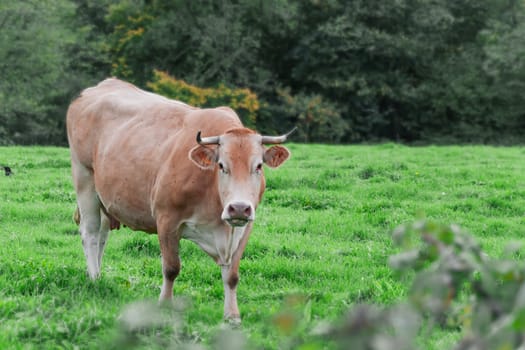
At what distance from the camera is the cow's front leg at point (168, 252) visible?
5914 mm

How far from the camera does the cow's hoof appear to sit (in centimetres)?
536

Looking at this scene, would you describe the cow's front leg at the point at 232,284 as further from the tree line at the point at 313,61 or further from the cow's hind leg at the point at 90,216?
the tree line at the point at 313,61

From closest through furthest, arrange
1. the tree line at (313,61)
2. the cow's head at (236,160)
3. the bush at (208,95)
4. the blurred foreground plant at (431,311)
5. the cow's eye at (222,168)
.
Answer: the blurred foreground plant at (431,311)
the cow's head at (236,160)
the cow's eye at (222,168)
the bush at (208,95)
the tree line at (313,61)

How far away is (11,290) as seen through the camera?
233 inches

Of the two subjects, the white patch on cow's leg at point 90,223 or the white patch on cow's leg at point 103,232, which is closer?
the white patch on cow's leg at point 90,223

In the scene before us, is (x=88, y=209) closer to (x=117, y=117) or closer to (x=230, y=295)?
(x=117, y=117)

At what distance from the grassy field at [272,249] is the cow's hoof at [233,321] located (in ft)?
0.30

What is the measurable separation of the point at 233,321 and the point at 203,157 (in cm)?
127

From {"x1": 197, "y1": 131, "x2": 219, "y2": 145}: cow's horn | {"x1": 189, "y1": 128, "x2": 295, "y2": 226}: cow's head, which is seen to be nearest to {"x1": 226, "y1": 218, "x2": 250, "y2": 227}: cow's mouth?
{"x1": 189, "y1": 128, "x2": 295, "y2": 226}: cow's head

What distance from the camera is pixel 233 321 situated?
547 cm

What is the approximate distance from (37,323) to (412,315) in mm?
3631

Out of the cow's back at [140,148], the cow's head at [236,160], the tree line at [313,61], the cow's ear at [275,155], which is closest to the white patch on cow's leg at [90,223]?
the cow's back at [140,148]

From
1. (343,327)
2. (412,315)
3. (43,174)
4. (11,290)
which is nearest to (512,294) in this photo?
(412,315)

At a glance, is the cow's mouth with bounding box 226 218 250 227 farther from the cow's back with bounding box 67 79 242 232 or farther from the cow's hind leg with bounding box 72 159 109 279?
the cow's hind leg with bounding box 72 159 109 279
